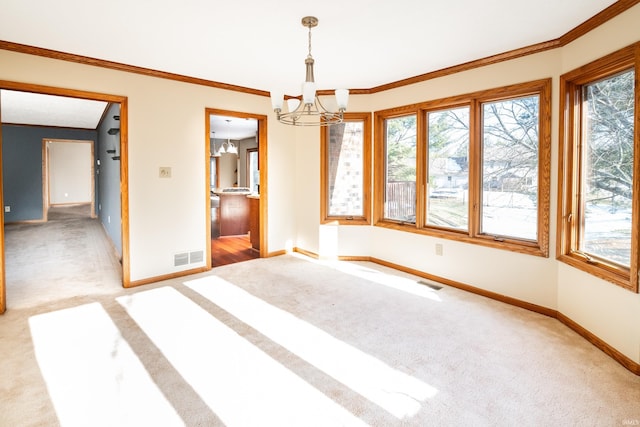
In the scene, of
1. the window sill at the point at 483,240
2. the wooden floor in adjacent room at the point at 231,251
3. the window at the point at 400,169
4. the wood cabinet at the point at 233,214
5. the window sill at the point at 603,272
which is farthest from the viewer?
the wood cabinet at the point at 233,214

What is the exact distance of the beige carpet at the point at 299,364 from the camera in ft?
6.06

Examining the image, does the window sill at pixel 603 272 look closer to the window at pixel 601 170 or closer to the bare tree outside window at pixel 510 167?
the window at pixel 601 170

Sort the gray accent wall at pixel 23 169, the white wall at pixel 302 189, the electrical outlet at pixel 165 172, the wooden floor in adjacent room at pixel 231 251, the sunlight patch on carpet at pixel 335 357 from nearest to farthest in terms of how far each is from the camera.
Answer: the sunlight patch on carpet at pixel 335 357 < the white wall at pixel 302 189 < the electrical outlet at pixel 165 172 < the wooden floor in adjacent room at pixel 231 251 < the gray accent wall at pixel 23 169

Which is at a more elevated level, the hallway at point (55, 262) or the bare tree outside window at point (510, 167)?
the bare tree outside window at point (510, 167)

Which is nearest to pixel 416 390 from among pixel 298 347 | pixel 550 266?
pixel 298 347

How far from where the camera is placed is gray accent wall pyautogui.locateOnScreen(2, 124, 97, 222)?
7996 mm

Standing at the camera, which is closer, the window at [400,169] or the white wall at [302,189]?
the white wall at [302,189]

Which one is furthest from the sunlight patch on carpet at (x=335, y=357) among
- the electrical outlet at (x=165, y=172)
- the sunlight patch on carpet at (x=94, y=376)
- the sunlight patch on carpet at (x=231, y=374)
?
the electrical outlet at (x=165, y=172)

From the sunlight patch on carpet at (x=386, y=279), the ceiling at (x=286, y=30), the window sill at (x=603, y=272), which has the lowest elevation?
the sunlight patch on carpet at (x=386, y=279)

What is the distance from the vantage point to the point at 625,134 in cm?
250

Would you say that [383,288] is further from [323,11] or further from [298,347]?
[323,11]

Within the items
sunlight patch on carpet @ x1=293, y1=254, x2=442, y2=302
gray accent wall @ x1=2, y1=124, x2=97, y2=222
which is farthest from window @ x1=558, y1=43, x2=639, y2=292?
gray accent wall @ x1=2, y1=124, x2=97, y2=222

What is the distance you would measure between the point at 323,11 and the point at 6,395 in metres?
3.15

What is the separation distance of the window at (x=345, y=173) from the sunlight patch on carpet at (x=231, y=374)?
2541 mm
